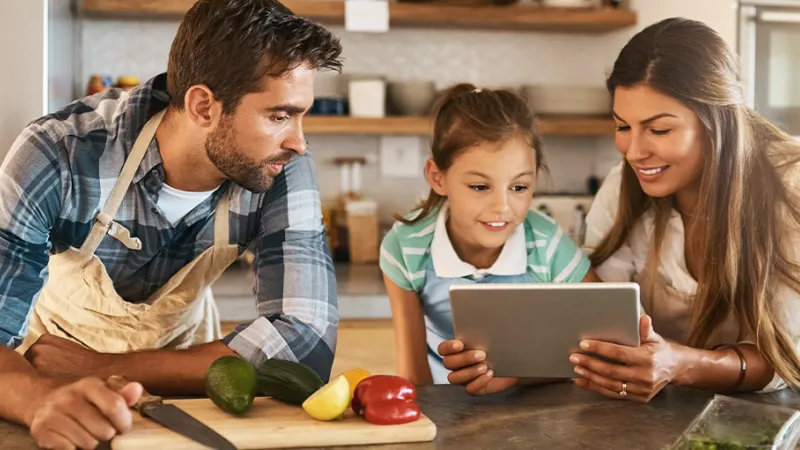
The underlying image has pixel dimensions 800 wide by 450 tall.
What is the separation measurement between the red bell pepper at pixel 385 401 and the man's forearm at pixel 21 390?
46 cm

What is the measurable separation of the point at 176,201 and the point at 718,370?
Result: 1.11m

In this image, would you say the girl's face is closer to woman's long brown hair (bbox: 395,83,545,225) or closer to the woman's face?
woman's long brown hair (bbox: 395,83,545,225)

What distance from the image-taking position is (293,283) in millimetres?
1899

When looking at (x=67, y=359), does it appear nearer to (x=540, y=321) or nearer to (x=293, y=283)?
(x=293, y=283)

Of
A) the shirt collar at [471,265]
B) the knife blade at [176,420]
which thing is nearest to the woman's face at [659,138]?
the shirt collar at [471,265]

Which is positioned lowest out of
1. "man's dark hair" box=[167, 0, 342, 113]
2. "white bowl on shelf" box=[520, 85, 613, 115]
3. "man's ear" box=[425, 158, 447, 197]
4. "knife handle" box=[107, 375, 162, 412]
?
"knife handle" box=[107, 375, 162, 412]

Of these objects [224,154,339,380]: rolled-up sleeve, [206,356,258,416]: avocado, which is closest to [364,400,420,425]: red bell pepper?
[206,356,258,416]: avocado

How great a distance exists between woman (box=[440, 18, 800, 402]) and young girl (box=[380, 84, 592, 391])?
0.69 ft

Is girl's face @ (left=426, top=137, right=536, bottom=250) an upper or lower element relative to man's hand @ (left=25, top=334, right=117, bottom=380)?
upper

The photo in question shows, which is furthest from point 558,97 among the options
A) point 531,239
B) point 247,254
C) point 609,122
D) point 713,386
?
point 713,386

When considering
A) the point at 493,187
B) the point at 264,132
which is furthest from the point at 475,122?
the point at 264,132

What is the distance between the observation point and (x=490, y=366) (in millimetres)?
1642

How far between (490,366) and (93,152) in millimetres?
872

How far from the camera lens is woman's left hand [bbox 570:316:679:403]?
5.20ft
